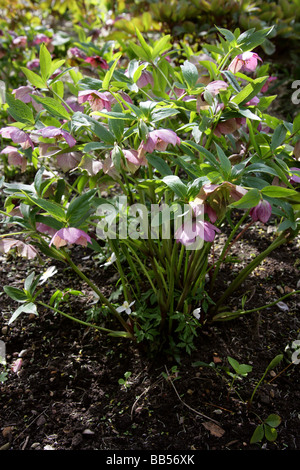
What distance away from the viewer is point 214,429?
3.16 ft

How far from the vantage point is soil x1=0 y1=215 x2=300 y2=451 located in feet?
3.15

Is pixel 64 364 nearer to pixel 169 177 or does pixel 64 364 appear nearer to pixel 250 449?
pixel 250 449

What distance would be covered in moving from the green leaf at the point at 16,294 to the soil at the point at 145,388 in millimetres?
274

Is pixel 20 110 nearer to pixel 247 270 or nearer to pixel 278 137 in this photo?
pixel 278 137

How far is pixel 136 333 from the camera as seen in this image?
42.2 inches

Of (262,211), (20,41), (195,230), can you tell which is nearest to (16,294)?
(195,230)

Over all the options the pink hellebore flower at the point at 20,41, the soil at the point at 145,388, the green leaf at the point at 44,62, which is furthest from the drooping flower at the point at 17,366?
the pink hellebore flower at the point at 20,41

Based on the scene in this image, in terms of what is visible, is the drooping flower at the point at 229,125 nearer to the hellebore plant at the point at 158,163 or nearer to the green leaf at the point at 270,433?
the hellebore plant at the point at 158,163

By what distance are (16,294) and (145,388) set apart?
40 cm

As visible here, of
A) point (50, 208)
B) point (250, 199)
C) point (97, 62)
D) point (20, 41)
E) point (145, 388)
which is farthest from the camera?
point (20, 41)

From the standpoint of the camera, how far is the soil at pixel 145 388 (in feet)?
3.15

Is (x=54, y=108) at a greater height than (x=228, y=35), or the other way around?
(x=228, y=35)

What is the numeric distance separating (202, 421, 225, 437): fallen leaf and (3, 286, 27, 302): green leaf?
519 mm
